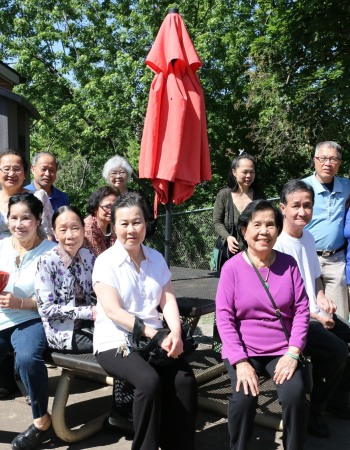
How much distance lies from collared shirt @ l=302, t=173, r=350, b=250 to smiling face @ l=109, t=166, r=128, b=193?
5.55ft

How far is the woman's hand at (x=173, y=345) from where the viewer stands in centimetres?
262

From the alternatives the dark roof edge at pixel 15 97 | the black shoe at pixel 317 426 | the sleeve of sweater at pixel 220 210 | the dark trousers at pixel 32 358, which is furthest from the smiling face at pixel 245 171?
the dark roof edge at pixel 15 97

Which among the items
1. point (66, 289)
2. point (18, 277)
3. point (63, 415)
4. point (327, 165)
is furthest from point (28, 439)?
point (327, 165)

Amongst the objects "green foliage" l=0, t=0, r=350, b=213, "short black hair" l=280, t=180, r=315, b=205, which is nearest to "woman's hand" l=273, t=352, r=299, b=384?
"short black hair" l=280, t=180, r=315, b=205

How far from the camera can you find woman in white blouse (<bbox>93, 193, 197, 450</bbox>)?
99.0 inches

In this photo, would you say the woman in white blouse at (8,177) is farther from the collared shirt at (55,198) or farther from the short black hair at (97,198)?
the collared shirt at (55,198)

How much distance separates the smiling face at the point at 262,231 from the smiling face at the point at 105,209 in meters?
1.34

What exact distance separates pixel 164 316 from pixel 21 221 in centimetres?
117

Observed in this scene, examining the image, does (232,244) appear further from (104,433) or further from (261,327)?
(104,433)

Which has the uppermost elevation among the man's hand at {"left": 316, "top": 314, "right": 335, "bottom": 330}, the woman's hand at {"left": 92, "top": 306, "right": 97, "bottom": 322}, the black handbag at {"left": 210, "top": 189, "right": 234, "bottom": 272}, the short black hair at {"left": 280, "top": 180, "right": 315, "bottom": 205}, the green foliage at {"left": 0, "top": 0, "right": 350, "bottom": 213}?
the green foliage at {"left": 0, "top": 0, "right": 350, "bottom": 213}

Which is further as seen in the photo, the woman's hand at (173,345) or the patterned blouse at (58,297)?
the patterned blouse at (58,297)

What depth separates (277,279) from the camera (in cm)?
275

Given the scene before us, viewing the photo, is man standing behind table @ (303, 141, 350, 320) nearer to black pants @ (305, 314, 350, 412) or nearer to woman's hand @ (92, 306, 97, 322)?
black pants @ (305, 314, 350, 412)

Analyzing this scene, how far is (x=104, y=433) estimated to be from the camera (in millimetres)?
3135
